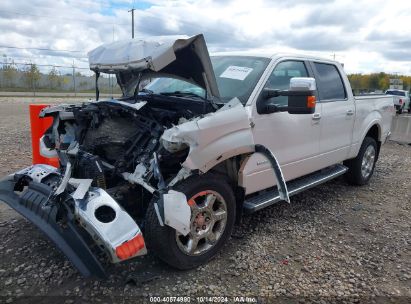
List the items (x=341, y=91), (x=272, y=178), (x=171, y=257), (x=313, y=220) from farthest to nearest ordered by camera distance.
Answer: (x=341, y=91), (x=313, y=220), (x=272, y=178), (x=171, y=257)

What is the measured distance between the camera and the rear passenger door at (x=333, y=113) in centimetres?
497

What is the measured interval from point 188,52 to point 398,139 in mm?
9754

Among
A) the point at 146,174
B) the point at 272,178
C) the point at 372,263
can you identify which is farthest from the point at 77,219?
the point at 372,263

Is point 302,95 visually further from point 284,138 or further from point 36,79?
point 36,79

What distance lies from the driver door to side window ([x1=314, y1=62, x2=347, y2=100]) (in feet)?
0.87

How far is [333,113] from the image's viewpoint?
5.09 meters

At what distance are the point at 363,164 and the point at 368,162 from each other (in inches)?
7.4

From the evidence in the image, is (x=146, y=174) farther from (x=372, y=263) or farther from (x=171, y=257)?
(x=372, y=263)

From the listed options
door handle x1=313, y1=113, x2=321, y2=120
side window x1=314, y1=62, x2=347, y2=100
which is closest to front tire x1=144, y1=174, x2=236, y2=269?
door handle x1=313, y1=113, x2=321, y2=120

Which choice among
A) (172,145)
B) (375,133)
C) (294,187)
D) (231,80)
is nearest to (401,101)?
(375,133)

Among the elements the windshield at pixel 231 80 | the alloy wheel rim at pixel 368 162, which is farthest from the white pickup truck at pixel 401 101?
the windshield at pixel 231 80

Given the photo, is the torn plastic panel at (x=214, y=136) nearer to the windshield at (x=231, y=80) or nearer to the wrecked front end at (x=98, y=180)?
the wrecked front end at (x=98, y=180)

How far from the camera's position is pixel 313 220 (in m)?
4.77

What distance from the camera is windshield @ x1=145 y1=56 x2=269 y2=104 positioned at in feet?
13.1
